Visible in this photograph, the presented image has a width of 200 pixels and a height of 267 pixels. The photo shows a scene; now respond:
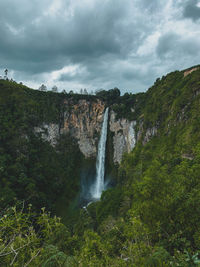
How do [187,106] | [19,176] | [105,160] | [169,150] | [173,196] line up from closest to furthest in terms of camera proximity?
[173,196]
[169,150]
[187,106]
[19,176]
[105,160]

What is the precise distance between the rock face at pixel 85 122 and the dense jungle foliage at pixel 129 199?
3.82 metres

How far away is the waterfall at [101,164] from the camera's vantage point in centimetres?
3819

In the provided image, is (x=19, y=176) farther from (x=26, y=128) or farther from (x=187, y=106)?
(x=187, y=106)

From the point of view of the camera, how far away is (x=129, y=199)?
769 inches

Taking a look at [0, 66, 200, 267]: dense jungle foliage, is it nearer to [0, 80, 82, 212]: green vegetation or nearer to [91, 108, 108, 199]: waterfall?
[0, 80, 82, 212]: green vegetation

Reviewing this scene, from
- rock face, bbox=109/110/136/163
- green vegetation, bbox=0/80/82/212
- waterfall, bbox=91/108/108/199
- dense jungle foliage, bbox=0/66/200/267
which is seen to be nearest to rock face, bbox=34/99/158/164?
rock face, bbox=109/110/136/163

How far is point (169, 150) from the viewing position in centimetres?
2003

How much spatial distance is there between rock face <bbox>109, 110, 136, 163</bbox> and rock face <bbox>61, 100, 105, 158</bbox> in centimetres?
468

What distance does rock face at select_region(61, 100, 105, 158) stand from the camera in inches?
1842

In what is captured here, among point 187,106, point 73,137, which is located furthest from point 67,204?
point 187,106

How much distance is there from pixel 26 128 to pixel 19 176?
12.4 metres

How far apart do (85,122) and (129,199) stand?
31.2m

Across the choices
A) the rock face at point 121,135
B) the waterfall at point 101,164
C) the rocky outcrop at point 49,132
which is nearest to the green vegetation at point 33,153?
the rocky outcrop at point 49,132

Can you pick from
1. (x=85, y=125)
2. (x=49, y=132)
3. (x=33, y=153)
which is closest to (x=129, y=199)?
(x=33, y=153)
